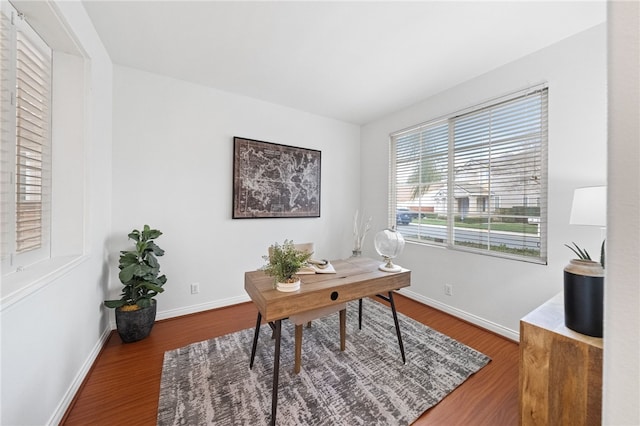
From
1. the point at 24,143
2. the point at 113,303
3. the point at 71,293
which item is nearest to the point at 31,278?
the point at 71,293

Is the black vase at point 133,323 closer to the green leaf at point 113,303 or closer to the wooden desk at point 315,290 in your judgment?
the green leaf at point 113,303

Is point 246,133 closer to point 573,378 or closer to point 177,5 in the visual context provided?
point 177,5

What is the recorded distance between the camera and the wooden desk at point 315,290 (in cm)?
133

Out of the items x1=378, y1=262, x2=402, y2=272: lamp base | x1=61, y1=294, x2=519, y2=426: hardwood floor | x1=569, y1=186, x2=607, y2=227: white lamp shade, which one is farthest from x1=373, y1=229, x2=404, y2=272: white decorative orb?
x1=569, y1=186, x2=607, y2=227: white lamp shade

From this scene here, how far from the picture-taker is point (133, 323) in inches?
81.5

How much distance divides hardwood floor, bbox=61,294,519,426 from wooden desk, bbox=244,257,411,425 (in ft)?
1.65

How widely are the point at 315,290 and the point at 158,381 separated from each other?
1366 millimetres

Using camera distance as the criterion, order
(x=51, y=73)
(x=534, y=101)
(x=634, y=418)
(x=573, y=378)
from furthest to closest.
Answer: (x=534, y=101) < (x=51, y=73) < (x=573, y=378) < (x=634, y=418)

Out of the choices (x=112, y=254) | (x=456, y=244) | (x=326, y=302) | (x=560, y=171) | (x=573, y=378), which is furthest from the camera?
(x=456, y=244)

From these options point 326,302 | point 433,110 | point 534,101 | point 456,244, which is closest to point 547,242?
point 456,244

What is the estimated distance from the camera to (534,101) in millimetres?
2127

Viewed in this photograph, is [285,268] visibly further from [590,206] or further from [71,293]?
[590,206]

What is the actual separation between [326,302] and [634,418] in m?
1.22

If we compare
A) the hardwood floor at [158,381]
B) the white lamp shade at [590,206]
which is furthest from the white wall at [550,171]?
the white lamp shade at [590,206]
